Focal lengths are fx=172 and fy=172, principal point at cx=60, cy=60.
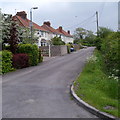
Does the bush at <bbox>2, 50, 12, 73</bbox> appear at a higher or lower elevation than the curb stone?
higher

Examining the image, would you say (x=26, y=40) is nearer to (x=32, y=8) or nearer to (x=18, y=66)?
(x=32, y=8)

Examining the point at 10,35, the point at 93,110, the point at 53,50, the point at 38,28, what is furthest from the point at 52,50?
the point at 93,110

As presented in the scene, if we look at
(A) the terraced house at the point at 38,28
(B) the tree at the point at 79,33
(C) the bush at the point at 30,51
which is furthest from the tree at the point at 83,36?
(C) the bush at the point at 30,51

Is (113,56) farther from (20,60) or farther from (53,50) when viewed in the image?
(53,50)

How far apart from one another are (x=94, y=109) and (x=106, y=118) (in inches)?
19.7

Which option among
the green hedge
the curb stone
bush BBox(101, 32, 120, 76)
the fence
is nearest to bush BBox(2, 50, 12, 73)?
the green hedge

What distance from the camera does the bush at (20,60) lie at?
47.0ft

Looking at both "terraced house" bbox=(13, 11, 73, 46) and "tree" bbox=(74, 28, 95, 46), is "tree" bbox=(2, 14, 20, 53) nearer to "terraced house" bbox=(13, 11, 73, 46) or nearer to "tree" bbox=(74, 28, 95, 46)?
"terraced house" bbox=(13, 11, 73, 46)

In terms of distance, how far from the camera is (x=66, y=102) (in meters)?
5.89

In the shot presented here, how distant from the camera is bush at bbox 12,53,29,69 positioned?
14311 mm

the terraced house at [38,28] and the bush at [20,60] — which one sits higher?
the terraced house at [38,28]

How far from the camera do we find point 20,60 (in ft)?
48.4

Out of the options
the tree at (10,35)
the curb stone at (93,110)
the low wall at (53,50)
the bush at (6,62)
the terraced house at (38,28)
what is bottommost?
the curb stone at (93,110)

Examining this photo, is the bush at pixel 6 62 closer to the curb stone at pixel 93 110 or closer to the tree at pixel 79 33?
the curb stone at pixel 93 110
